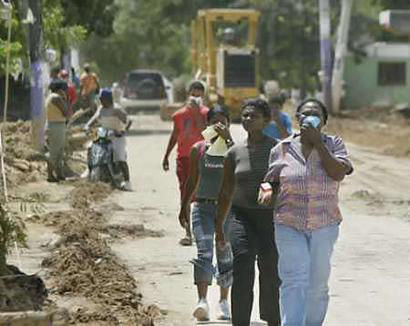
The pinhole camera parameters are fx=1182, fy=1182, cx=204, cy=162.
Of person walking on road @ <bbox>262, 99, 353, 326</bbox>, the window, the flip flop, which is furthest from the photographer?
the window

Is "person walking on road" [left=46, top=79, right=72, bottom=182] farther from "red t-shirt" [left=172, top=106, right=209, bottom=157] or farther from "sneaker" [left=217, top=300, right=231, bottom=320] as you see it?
"sneaker" [left=217, top=300, right=231, bottom=320]

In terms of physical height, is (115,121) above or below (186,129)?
below

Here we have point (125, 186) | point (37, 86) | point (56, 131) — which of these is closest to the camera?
point (125, 186)

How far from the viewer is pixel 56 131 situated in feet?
64.8

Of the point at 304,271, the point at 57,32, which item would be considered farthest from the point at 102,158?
the point at 304,271

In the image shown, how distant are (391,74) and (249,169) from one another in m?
47.1

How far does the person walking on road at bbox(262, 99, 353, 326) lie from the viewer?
24.9 feet

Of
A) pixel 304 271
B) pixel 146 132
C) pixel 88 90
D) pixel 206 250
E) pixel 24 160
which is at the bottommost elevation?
pixel 146 132

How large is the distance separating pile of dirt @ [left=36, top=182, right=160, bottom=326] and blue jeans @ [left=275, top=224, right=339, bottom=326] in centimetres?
170

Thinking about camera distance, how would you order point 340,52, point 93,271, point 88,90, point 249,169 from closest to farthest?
1. point 249,169
2. point 93,271
3. point 88,90
4. point 340,52

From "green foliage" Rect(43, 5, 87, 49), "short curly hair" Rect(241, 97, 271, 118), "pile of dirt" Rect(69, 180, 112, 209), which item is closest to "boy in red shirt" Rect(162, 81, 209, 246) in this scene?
"pile of dirt" Rect(69, 180, 112, 209)

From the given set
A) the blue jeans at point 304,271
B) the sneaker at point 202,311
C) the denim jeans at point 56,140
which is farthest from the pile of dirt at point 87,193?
the blue jeans at point 304,271

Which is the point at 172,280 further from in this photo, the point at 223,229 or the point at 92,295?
the point at 223,229

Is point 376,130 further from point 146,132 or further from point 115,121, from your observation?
point 115,121
